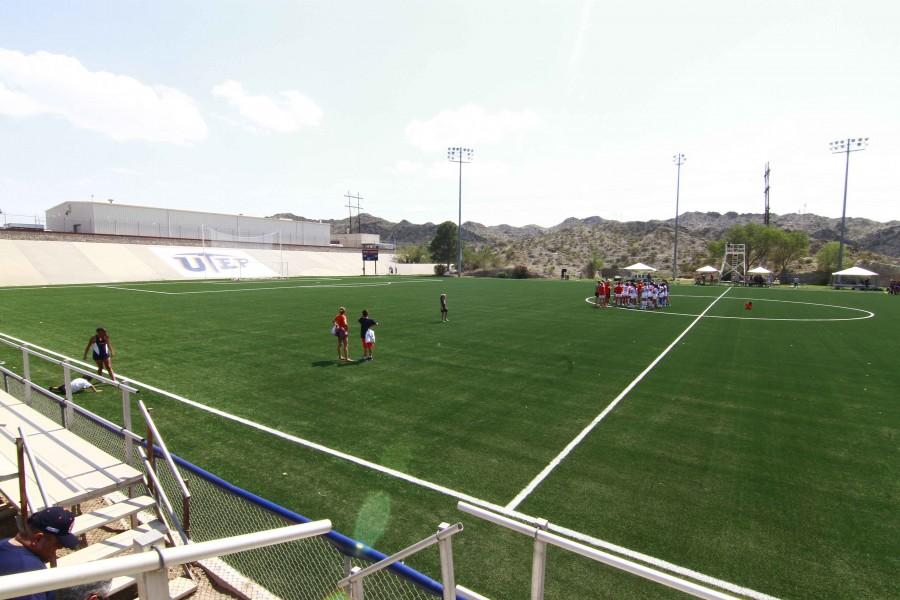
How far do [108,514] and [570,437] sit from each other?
6718 mm

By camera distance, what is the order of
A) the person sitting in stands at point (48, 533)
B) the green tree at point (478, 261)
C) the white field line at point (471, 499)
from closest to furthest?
the person sitting in stands at point (48, 533), the white field line at point (471, 499), the green tree at point (478, 261)

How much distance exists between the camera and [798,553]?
5398mm

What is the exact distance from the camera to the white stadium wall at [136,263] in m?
43.4

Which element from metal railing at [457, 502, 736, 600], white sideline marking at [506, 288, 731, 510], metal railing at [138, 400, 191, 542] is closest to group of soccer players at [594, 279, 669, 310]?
white sideline marking at [506, 288, 731, 510]

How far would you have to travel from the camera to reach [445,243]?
98.3m

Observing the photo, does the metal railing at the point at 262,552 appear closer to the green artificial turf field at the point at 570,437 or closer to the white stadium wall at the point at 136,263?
the green artificial turf field at the point at 570,437

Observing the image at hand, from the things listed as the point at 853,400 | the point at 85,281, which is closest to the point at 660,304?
the point at 853,400

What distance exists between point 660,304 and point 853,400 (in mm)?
21469

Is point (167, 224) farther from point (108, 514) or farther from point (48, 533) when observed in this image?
point (48, 533)

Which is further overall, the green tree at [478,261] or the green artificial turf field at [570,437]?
the green tree at [478,261]

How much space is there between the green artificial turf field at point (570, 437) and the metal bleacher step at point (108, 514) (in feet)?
5.15

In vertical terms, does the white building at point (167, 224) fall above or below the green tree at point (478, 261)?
above

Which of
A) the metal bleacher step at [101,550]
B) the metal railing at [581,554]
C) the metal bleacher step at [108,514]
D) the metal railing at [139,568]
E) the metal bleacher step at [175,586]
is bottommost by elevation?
the metal bleacher step at [175,586]

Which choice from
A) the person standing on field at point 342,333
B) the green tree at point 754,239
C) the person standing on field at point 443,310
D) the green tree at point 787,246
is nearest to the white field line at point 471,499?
the person standing on field at point 342,333
